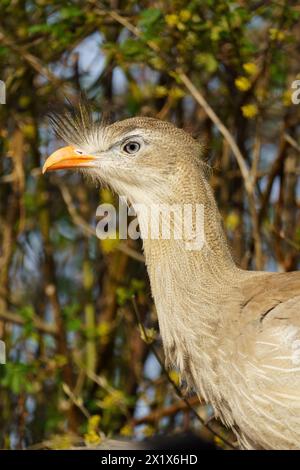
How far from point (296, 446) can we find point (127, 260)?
1.57m

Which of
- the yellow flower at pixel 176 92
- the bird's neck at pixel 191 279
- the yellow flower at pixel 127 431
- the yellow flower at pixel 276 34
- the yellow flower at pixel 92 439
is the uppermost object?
the yellow flower at pixel 276 34

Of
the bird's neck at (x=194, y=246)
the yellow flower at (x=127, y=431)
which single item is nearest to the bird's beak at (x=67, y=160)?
the bird's neck at (x=194, y=246)

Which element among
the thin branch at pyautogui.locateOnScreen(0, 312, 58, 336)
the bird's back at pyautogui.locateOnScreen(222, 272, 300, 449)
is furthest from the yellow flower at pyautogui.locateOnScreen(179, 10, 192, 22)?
the thin branch at pyautogui.locateOnScreen(0, 312, 58, 336)

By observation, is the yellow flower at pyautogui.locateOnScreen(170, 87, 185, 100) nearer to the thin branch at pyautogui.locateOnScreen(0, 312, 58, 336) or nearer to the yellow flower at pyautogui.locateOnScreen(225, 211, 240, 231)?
the yellow flower at pyautogui.locateOnScreen(225, 211, 240, 231)

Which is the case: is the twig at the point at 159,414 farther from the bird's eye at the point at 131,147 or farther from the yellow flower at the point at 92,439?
the bird's eye at the point at 131,147

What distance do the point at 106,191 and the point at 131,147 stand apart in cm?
77

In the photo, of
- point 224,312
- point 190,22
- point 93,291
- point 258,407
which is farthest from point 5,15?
point 258,407

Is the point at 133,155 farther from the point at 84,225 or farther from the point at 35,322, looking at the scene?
the point at 35,322

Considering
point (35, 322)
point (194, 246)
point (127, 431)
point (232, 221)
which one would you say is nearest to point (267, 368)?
point (194, 246)

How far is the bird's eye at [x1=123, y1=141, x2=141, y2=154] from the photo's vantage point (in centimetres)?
224

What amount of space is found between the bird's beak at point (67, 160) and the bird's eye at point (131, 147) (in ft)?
0.31

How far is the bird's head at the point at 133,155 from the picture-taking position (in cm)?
218

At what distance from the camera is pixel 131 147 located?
88.6 inches
